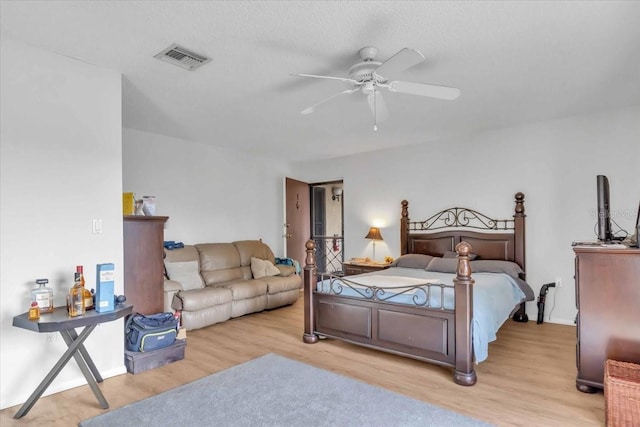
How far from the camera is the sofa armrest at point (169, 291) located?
427cm

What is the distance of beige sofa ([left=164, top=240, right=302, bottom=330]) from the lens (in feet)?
14.2

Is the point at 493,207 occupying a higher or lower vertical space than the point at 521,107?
lower

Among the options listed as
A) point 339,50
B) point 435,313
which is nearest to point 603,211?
point 435,313

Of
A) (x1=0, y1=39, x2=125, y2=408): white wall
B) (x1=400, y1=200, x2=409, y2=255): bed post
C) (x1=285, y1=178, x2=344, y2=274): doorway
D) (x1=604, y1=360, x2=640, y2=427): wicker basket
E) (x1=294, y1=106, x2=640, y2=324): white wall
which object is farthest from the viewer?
(x1=285, y1=178, x2=344, y2=274): doorway

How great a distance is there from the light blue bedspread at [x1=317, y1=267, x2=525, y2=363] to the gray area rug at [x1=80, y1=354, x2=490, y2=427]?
0.78m

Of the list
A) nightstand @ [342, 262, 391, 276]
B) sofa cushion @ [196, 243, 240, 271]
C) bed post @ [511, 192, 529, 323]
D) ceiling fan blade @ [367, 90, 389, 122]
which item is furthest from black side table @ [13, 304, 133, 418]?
bed post @ [511, 192, 529, 323]

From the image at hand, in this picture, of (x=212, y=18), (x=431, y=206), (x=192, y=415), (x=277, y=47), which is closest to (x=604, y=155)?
(x=431, y=206)

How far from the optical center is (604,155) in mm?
4223

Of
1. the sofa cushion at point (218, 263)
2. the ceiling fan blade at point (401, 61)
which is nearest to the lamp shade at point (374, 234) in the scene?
the sofa cushion at point (218, 263)

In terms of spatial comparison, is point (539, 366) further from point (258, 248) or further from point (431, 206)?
point (258, 248)

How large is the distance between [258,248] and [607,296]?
4.54 metres

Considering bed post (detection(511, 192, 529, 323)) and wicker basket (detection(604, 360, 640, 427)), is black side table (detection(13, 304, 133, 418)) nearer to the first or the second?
wicker basket (detection(604, 360, 640, 427))

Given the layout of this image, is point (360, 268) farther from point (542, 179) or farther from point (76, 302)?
point (76, 302)

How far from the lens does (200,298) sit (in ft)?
14.2
